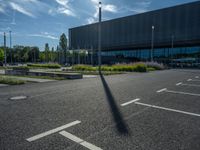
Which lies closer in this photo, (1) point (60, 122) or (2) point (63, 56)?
(1) point (60, 122)

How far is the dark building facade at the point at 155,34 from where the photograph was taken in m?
50.4

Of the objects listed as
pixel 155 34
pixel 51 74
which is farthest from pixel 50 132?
pixel 155 34

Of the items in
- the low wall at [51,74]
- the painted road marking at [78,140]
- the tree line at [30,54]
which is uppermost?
the tree line at [30,54]

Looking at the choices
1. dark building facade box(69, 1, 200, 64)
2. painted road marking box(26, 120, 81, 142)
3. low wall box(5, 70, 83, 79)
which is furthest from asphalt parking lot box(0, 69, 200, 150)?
dark building facade box(69, 1, 200, 64)

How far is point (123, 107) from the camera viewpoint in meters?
5.39

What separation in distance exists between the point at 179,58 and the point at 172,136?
58061 millimetres

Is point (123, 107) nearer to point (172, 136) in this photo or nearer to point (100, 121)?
point (100, 121)

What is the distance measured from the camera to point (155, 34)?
57250mm

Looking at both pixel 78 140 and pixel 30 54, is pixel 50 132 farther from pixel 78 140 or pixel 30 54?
pixel 30 54

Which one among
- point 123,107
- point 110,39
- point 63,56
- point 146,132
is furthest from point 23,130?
point 63,56

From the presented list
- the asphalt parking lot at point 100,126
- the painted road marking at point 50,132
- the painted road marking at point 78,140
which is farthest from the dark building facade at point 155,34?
the painted road marking at point 78,140

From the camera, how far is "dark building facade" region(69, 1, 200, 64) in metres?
50.4

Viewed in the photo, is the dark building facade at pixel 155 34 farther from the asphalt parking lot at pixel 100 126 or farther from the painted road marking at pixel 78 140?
the painted road marking at pixel 78 140

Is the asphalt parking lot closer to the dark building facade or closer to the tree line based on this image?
the dark building facade
